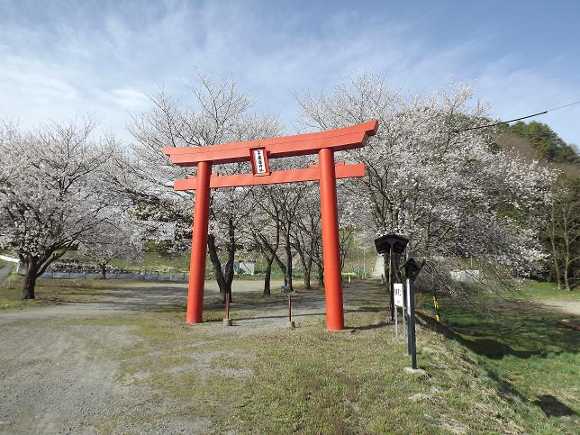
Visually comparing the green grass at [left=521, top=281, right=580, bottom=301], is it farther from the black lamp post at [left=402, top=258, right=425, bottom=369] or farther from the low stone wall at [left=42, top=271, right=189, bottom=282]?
the low stone wall at [left=42, top=271, right=189, bottom=282]

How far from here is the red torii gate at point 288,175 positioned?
31.5ft

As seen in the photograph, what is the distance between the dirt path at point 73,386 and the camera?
4.51 metres

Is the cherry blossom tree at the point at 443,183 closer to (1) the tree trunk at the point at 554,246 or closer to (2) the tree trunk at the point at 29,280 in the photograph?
(2) the tree trunk at the point at 29,280

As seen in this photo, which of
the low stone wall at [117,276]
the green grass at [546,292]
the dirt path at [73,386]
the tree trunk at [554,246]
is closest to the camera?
the dirt path at [73,386]

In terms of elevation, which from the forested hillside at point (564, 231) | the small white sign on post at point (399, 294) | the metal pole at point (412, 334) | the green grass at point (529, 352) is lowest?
the green grass at point (529, 352)

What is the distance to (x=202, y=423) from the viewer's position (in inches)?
178

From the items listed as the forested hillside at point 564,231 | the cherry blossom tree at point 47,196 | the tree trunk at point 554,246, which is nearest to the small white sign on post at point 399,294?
the cherry blossom tree at point 47,196

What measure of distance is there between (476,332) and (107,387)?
545 inches

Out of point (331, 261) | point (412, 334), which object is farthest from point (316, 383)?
point (331, 261)

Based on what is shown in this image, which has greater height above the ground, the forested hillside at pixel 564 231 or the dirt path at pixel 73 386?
the forested hillside at pixel 564 231

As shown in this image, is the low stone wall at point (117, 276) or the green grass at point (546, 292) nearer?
the green grass at point (546, 292)

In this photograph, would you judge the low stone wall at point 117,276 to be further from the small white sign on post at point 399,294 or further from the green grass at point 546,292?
the small white sign on post at point 399,294

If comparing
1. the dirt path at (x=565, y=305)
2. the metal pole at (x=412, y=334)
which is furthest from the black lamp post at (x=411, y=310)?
the dirt path at (x=565, y=305)

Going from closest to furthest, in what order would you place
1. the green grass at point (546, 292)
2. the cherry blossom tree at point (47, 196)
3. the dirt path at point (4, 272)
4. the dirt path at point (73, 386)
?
the dirt path at point (73, 386)
the cherry blossom tree at point (47, 196)
the green grass at point (546, 292)
the dirt path at point (4, 272)
